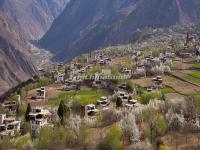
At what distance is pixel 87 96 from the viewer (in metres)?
115

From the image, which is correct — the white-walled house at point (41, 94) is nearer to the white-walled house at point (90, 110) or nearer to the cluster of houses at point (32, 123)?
the white-walled house at point (90, 110)

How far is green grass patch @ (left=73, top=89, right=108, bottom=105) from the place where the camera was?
105562 mm

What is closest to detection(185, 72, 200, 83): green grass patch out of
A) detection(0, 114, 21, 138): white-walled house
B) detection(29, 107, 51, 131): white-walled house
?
detection(29, 107, 51, 131): white-walled house

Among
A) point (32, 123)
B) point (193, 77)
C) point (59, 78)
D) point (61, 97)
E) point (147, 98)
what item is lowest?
point (32, 123)

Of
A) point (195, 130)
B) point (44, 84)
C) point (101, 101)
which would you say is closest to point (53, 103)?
point (101, 101)

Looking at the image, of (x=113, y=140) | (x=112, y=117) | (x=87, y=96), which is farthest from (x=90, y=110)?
(x=113, y=140)

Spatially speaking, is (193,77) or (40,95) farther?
(40,95)

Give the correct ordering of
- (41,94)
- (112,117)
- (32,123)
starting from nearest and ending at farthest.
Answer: (112,117) → (32,123) → (41,94)

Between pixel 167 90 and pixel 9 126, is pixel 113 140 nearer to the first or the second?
pixel 9 126

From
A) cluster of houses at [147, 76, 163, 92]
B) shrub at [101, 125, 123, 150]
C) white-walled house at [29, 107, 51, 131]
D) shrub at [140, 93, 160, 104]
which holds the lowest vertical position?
shrub at [101, 125, 123, 150]

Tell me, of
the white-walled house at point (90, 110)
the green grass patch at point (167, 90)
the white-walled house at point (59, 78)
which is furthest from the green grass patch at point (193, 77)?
the white-walled house at point (59, 78)

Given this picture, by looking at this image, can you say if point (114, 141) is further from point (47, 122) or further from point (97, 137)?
point (47, 122)

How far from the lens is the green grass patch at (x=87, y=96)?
106 metres

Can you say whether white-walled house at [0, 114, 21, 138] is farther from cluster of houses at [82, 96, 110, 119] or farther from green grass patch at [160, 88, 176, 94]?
green grass patch at [160, 88, 176, 94]
